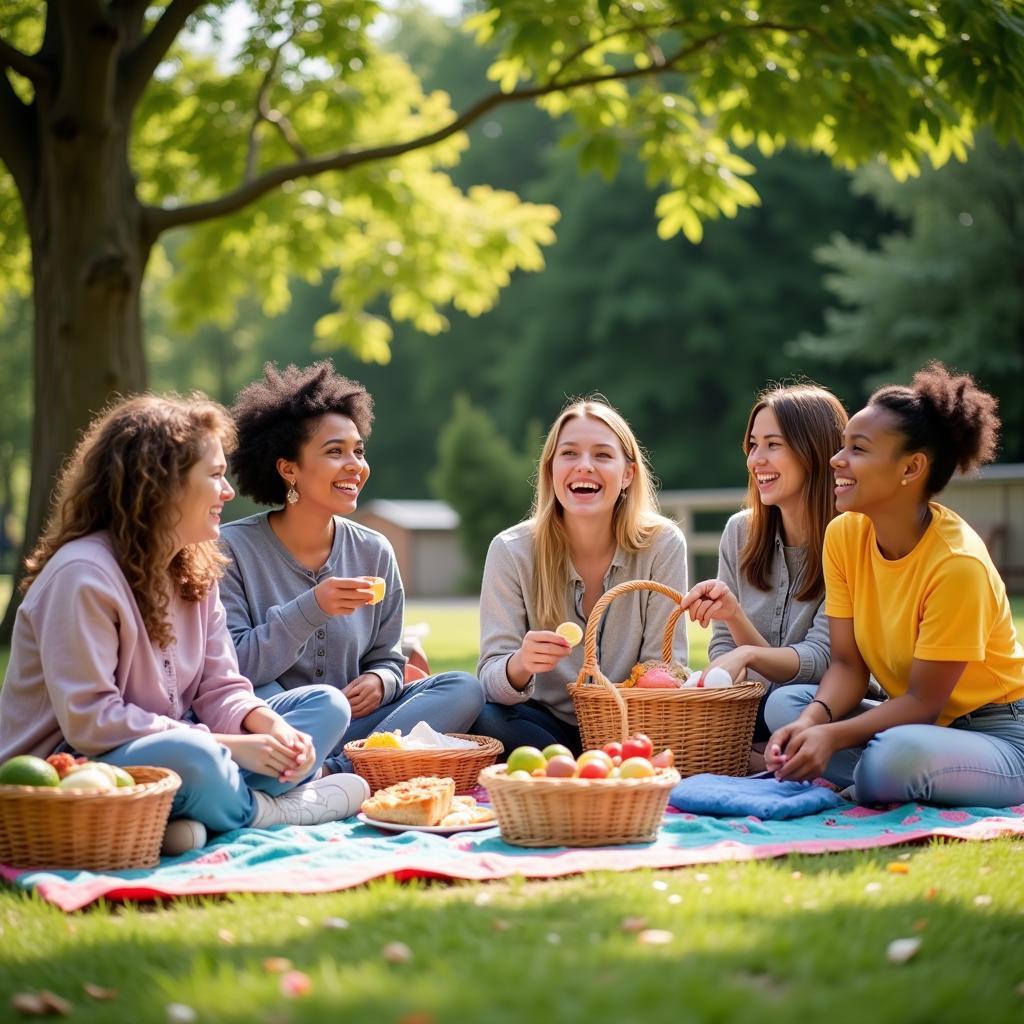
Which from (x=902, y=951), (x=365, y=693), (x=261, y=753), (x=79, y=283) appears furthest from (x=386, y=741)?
(x=79, y=283)

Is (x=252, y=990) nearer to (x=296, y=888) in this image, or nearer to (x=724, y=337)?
(x=296, y=888)

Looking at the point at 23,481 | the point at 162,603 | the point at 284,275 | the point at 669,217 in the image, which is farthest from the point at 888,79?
the point at 23,481

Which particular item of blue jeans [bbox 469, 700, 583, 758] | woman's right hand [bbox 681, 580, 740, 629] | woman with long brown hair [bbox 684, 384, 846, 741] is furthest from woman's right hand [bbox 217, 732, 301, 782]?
woman with long brown hair [bbox 684, 384, 846, 741]

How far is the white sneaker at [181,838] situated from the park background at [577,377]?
0.69m

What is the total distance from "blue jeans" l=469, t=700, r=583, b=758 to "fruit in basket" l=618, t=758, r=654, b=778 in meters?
1.45

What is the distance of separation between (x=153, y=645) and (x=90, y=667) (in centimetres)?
35

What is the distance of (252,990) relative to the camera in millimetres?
2559

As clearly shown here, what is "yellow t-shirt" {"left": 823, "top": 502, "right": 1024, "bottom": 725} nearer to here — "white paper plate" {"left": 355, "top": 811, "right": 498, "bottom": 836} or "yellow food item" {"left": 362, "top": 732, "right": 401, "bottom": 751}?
"white paper plate" {"left": 355, "top": 811, "right": 498, "bottom": 836}

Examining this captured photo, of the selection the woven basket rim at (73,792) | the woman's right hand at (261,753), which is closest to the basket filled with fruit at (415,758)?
the woman's right hand at (261,753)

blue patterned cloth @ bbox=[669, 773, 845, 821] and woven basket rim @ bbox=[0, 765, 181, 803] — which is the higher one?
woven basket rim @ bbox=[0, 765, 181, 803]

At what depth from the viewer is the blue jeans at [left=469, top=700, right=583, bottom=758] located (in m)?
5.45

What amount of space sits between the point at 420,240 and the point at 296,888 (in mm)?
11136

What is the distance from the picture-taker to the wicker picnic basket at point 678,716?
481cm

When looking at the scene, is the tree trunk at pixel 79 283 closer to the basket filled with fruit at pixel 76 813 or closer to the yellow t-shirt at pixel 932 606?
the basket filled with fruit at pixel 76 813
